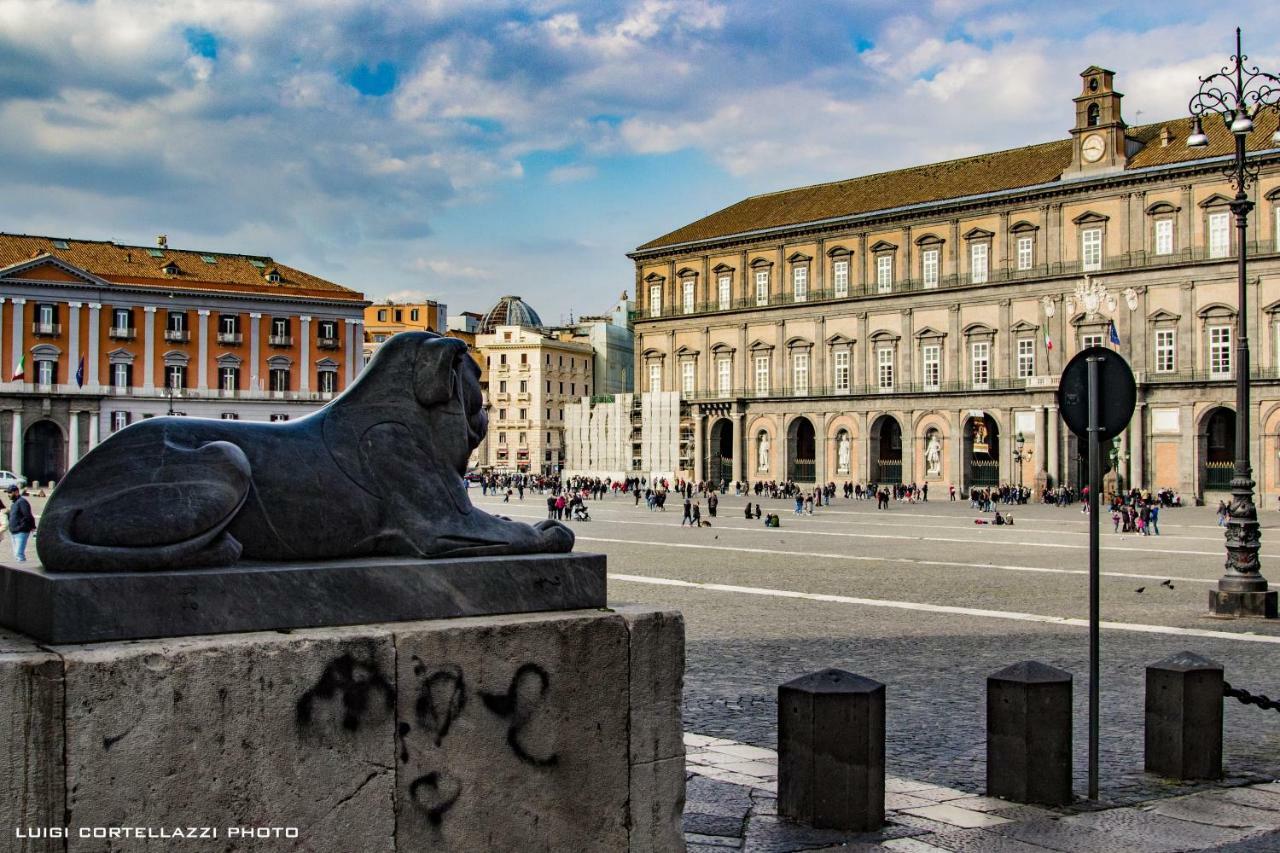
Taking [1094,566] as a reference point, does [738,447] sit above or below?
above

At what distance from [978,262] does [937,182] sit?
5.62 m

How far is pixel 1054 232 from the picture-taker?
183ft

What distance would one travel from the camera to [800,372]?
A: 2594 inches

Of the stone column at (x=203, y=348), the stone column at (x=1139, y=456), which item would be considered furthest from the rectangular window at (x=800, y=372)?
the stone column at (x=203, y=348)

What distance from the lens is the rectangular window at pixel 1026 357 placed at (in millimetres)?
56688

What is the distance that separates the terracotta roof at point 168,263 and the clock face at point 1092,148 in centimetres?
3889

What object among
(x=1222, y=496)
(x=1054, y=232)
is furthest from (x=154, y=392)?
(x=1222, y=496)

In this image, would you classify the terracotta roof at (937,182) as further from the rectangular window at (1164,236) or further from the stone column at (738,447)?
the stone column at (738,447)

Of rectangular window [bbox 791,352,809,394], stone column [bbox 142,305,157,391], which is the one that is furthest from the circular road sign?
stone column [bbox 142,305,157,391]

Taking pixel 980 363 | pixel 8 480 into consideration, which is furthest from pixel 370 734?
pixel 980 363

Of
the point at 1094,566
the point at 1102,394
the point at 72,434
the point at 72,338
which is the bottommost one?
the point at 1094,566

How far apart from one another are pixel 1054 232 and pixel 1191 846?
2146 inches

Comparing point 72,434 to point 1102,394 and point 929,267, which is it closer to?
point 929,267

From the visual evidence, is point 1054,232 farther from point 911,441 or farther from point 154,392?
point 154,392
